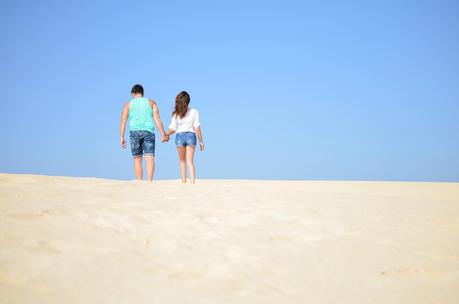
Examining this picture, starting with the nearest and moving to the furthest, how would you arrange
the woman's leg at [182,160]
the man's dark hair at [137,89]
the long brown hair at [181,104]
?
the man's dark hair at [137,89]
the long brown hair at [181,104]
the woman's leg at [182,160]

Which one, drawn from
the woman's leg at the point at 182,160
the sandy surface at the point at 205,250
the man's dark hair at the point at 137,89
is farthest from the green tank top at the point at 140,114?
the sandy surface at the point at 205,250

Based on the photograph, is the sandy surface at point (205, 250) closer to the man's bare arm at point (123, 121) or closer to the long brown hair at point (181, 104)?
the man's bare arm at point (123, 121)

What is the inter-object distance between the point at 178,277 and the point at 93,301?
0.64m

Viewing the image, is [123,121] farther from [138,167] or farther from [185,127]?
[185,127]

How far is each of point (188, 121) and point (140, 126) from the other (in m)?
0.98

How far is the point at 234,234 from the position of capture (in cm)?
394

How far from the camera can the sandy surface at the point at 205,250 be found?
2.68 metres

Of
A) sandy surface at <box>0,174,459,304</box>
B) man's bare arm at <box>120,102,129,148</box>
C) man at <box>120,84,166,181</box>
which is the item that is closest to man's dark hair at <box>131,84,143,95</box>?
man at <box>120,84,166,181</box>

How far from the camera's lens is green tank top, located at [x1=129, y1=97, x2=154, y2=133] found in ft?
27.0

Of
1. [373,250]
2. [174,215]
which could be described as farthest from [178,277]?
[373,250]

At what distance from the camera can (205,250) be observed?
3.42 m

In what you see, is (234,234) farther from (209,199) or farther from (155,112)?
(155,112)

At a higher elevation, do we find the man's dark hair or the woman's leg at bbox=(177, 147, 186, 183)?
the man's dark hair

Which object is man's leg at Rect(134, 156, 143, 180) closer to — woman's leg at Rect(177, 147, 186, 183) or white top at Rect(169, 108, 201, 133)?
woman's leg at Rect(177, 147, 186, 183)
